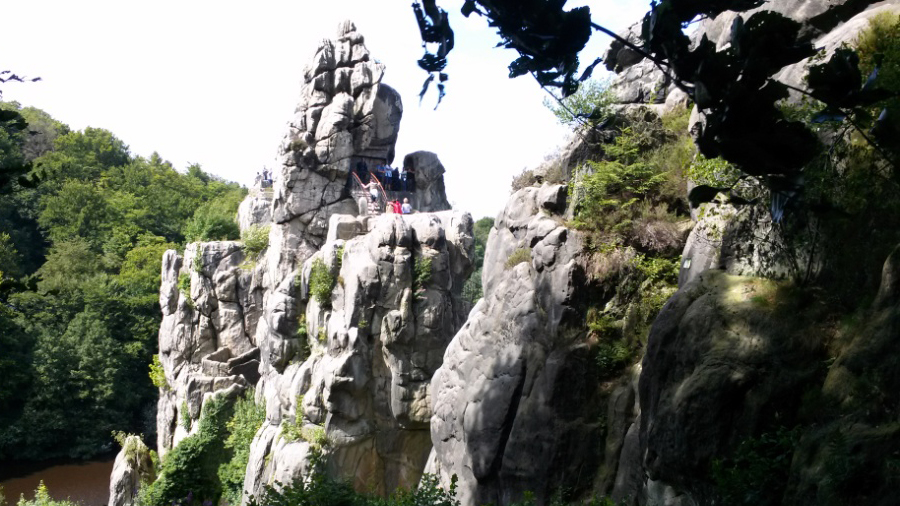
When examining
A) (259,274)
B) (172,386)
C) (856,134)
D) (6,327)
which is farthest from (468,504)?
(6,327)

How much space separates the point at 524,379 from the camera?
11.0 metres

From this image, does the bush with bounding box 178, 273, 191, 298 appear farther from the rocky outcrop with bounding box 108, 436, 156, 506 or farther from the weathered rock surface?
the weathered rock surface

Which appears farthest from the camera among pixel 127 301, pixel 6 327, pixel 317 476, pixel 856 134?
pixel 127 301

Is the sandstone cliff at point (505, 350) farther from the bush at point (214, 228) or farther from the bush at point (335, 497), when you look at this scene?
the bush at point (335, 497)

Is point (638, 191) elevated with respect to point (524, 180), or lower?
lower

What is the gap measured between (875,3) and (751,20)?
20.2 ft

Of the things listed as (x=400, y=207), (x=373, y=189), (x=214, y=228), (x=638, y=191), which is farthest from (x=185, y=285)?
(x=638, y=191)

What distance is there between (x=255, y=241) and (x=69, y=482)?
1456cm

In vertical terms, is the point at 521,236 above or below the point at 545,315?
above

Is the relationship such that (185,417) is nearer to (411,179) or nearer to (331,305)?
(331,305)

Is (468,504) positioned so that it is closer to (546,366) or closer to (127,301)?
(546,366)

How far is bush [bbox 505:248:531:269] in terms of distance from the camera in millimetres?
11914

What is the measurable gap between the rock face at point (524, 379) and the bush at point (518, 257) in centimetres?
2

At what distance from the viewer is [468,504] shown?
11.2 meters
